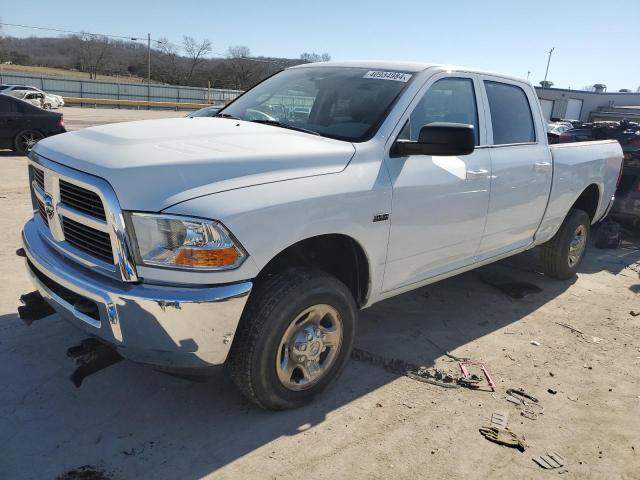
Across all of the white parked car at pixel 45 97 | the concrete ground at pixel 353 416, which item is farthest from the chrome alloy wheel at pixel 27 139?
the white parked car at pixel 45 97

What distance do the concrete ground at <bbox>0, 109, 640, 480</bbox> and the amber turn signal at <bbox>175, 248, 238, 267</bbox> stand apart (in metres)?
1.00

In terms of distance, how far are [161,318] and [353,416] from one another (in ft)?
4.32

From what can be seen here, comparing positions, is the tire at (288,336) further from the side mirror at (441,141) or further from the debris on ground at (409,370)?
the side mirror at (441,141)

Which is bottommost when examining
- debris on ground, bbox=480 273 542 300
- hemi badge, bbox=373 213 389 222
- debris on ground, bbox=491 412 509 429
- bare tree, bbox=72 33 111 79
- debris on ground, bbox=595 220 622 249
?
debris on ground, bbox=491 412 509 429

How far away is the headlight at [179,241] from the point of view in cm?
237

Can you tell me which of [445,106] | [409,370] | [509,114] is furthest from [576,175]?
[409,370]

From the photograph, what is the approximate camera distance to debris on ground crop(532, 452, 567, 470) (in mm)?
2784

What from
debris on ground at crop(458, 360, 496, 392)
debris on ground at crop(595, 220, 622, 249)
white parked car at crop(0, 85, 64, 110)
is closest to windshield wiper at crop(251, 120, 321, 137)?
debris on ground at crop(458, 360, 496, 392)

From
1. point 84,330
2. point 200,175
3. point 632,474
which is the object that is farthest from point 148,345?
point 632,474

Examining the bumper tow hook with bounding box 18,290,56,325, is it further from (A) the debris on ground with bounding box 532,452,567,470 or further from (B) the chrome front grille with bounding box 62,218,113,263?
(A) the debris on ground with bounding box 532,452,567,470

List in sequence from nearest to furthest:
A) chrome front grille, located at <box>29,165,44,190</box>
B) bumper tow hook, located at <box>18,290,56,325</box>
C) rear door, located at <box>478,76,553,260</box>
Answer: chrome front grille, located at <box>29,165,44,190</box>, bumper tow hook, located at <box>18,290,56,325</box>, rear door, located at <box>478,76,553,260</box>

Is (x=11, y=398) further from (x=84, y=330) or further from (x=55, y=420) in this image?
(x=84, y=330)

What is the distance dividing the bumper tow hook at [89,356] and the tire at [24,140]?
11103 mm

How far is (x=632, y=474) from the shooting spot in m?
2.77
